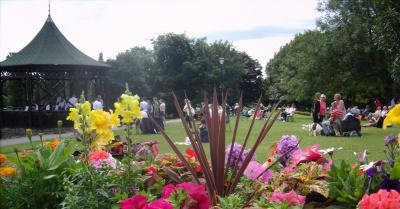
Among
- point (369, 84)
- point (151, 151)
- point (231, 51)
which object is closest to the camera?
point (151, 151)

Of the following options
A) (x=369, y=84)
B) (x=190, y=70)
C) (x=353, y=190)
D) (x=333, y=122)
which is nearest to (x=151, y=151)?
(x=353, y=190)

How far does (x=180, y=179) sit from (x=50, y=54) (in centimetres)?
2446

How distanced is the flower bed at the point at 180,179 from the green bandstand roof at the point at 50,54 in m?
22.7

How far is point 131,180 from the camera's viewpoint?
8.08 ft

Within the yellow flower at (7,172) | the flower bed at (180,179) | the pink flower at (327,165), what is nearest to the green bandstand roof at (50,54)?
the yellow flower at (7,172)

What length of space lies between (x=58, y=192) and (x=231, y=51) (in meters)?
60.2

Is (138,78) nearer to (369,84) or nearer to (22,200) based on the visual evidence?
(369,84)

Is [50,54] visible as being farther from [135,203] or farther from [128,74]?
[135,203]

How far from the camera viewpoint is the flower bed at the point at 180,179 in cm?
204

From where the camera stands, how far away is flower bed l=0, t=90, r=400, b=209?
2039 mm

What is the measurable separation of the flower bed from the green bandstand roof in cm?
2273

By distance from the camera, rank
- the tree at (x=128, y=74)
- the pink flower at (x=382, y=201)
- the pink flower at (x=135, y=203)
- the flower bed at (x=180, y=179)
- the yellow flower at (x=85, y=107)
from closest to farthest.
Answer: the pink flower at (x=382, y=201), the pink flower at (x=135, y=203), the flower bed at (x=180, y=179), the yellow flower at (x=85, y=107), the tree at (x=128, y=74)

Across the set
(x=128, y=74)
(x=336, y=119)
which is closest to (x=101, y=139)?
(x=336, y=119)

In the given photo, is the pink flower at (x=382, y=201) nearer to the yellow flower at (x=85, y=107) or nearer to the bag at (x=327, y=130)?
the yellow flower at (x=85, y=107)
